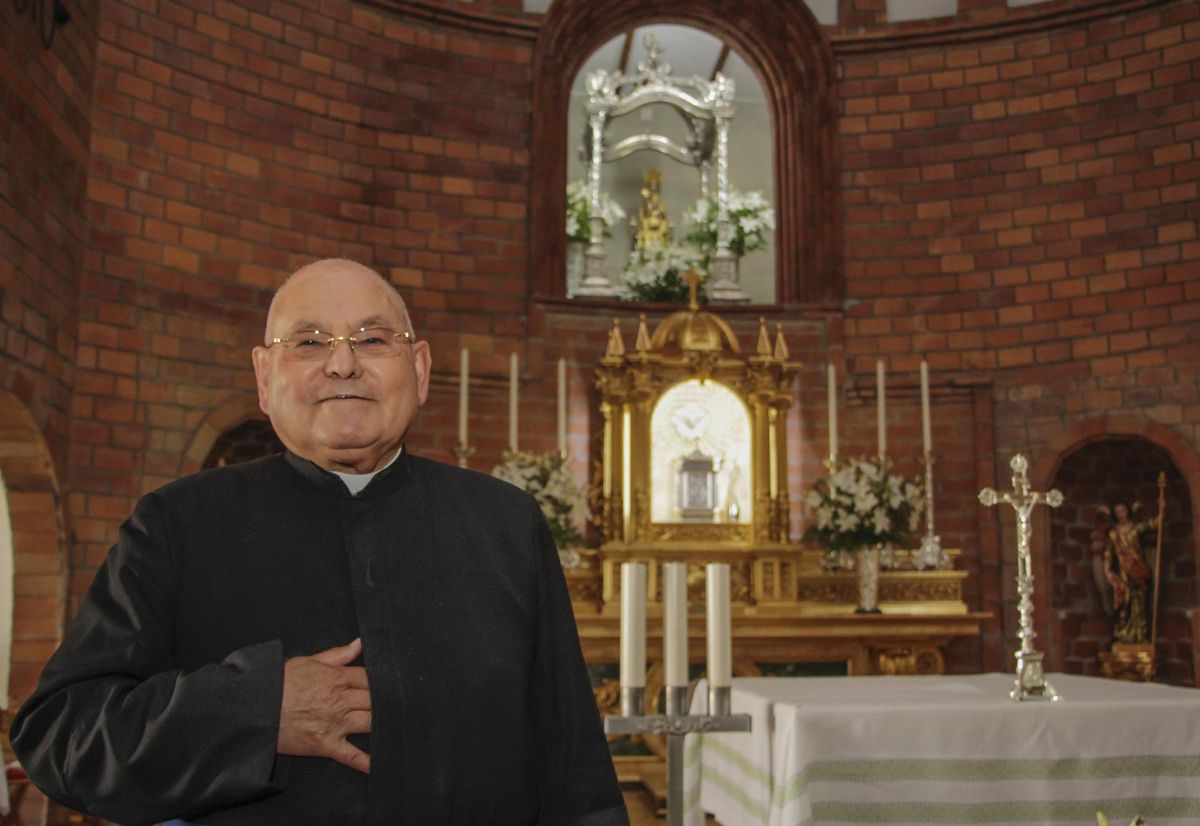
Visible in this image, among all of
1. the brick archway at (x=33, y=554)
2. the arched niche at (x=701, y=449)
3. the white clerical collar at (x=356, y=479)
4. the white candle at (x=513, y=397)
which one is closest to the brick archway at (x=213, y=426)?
the brick archway at (x=33, y=554)

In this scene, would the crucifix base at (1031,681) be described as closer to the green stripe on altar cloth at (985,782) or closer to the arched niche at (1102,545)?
the green stripe on altar cloth at (985,782)

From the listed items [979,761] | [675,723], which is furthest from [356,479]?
[979,761]

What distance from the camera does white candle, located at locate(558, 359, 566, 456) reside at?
5.72m

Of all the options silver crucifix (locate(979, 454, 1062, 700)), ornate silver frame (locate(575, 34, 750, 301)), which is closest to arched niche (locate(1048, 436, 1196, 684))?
ornate silver frame (locate(575, 34, 750, 301))

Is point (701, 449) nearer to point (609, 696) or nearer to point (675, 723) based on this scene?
point (609, 696)

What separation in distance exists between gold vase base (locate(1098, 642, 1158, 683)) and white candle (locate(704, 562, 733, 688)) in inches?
161

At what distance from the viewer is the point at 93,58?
531 centimetres

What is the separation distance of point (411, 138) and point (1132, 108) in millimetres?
3900

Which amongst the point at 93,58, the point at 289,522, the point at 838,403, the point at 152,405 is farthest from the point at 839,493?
the point at 289,522

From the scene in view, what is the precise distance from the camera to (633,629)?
2.55 metres

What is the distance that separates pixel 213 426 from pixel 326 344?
4.31 metres

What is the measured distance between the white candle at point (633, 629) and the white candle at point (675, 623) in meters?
0.05

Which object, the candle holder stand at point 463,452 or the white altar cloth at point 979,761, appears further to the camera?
the candle holder stand at point 463,452

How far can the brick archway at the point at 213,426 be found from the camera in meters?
5.45
